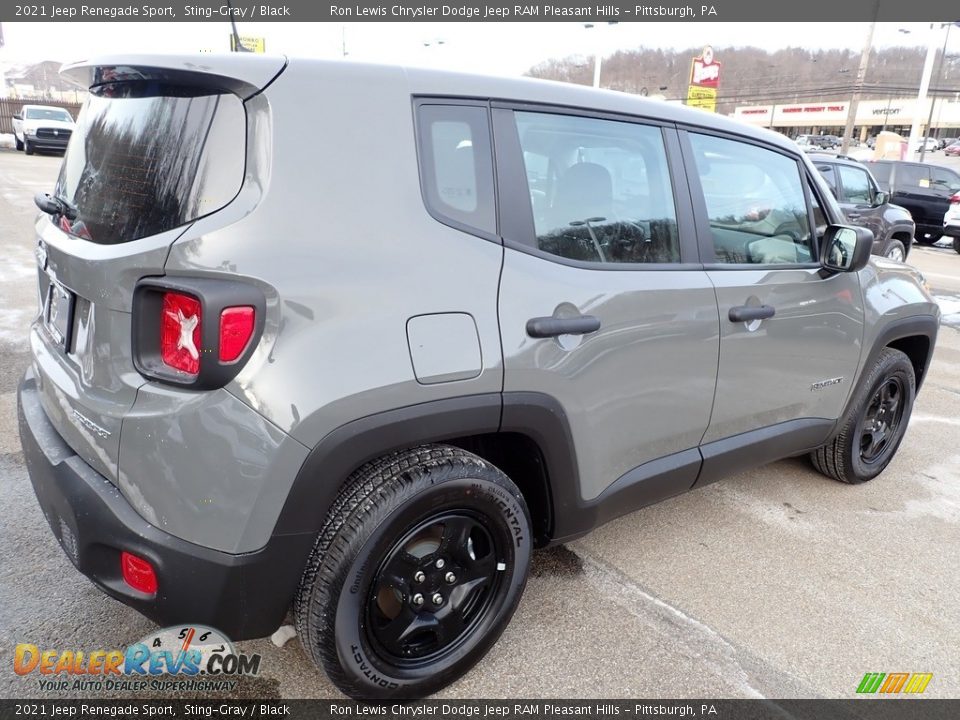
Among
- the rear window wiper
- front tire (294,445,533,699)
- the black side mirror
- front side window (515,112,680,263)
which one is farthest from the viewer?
the black side mirror

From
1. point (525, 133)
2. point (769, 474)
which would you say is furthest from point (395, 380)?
point (769, 474)

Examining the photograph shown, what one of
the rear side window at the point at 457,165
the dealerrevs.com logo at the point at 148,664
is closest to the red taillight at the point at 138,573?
the dealerrevs.com logo at the point at 148,664

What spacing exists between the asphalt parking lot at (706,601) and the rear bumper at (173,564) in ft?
1.65

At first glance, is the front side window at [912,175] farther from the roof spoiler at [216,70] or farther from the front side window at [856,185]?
the roof spoiler at [216,70]

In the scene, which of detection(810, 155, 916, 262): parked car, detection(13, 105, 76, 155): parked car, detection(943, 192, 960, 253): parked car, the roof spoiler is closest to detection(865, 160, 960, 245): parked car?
detection(943, 192, 960, 253): parked car

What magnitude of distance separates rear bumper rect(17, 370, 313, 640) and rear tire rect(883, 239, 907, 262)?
11.3 metres

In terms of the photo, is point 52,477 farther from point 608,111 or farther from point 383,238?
point 608,111

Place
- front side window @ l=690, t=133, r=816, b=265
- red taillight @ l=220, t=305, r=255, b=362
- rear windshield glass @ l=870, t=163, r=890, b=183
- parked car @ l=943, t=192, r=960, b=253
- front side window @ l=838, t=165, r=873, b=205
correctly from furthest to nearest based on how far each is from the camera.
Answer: rear windshield glass @ l=870, t=163, r=890, b=183
parked car @ l=943, t=192, r=960, b=253
front side window @ l=838, t=165, r=873, b=205
front side window @ l=690, t=133, r=816, b=265
red taillight @ l=220, t=305, r=255, b=362

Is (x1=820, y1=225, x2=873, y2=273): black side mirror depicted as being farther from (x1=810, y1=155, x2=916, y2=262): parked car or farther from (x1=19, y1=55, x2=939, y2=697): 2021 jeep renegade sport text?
(x1=810, y1=155, x2=916, y2=262): parked car

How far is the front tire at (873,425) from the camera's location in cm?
359

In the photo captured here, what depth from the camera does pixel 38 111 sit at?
2367 centimetres

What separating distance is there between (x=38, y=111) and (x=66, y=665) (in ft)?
89.1

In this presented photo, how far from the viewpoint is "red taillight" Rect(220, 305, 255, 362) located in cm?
165

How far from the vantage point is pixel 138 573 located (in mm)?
1803
